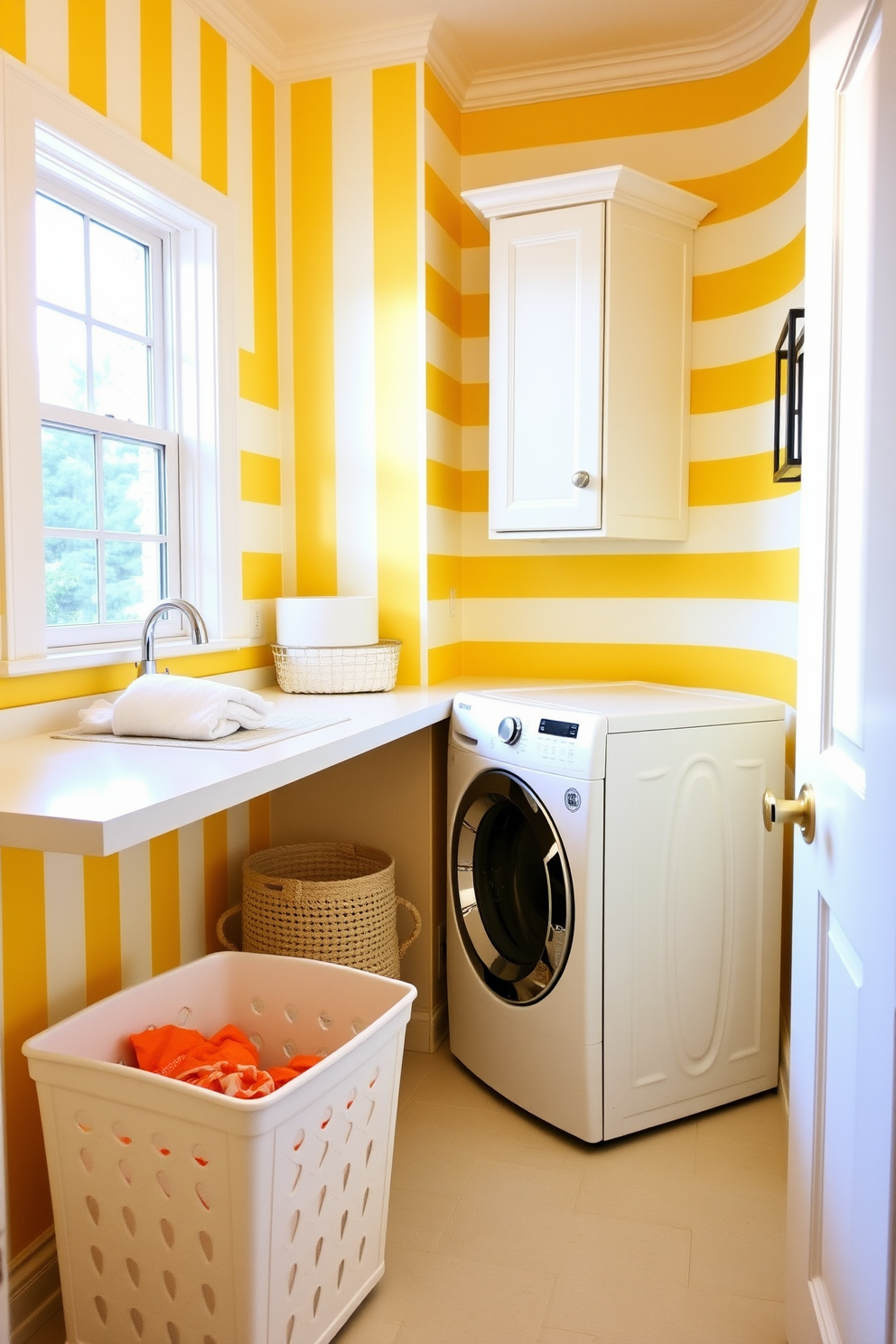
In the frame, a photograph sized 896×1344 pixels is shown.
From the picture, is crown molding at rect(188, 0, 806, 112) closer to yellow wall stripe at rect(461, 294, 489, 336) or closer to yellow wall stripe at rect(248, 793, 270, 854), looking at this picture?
yellow wall stripe at rect(461, 294, 489, 336)

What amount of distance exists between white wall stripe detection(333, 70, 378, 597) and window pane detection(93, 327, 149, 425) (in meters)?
0.54

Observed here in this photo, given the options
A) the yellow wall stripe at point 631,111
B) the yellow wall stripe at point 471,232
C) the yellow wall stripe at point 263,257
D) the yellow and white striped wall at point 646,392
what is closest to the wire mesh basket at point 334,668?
the yellow and white striped wall at point 646,392

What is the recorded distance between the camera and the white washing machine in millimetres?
Result: 2180

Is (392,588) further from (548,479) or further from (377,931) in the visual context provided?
(377,931)

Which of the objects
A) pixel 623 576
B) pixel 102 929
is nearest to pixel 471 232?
pixel 623 576

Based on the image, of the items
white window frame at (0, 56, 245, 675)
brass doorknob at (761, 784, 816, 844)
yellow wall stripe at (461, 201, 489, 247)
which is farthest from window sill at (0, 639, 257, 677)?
yellow wall stripe at (461, 201, 489, 247)

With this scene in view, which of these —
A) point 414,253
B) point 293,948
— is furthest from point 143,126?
point 293,948

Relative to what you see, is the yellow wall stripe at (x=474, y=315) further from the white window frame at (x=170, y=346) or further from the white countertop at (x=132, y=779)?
the white countertop at (x=132, y=779)

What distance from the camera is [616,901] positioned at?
2.18 metres

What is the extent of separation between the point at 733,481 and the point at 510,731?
3.34ft

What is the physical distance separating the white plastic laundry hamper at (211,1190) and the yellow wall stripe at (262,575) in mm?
1226

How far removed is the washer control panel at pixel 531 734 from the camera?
2141 mm

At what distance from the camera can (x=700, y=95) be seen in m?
2.78

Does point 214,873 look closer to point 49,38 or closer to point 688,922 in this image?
point 688,922
